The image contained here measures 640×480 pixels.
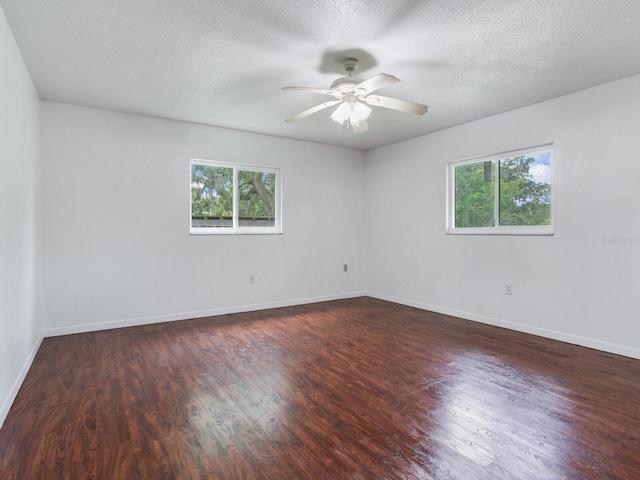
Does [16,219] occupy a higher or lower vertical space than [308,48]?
lower

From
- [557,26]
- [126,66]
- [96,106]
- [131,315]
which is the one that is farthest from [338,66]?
[131,315]

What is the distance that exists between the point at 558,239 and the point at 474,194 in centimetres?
114

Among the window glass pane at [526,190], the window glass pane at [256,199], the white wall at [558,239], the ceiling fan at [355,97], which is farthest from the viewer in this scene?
the window glass pane at [256,199]

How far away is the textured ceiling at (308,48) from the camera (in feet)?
6.85

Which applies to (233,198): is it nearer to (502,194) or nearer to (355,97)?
(355,97)

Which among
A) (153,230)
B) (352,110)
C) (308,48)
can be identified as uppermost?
(308,48)

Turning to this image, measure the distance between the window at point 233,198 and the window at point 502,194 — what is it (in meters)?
2.43

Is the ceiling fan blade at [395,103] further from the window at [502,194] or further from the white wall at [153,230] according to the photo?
the white wall at [153,230]

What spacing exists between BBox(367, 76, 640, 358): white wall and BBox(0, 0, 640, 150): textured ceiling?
34 cm

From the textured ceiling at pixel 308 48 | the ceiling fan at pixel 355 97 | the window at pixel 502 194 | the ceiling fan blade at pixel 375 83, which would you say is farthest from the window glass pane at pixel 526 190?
the ceiling fan blade at pixel 375 83

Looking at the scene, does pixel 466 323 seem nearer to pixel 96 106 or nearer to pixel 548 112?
pixel 548 112

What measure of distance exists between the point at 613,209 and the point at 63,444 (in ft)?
14.2

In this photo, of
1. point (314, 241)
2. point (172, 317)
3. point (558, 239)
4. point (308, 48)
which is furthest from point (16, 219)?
point (558, 239)

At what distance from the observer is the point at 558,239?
136 inches
